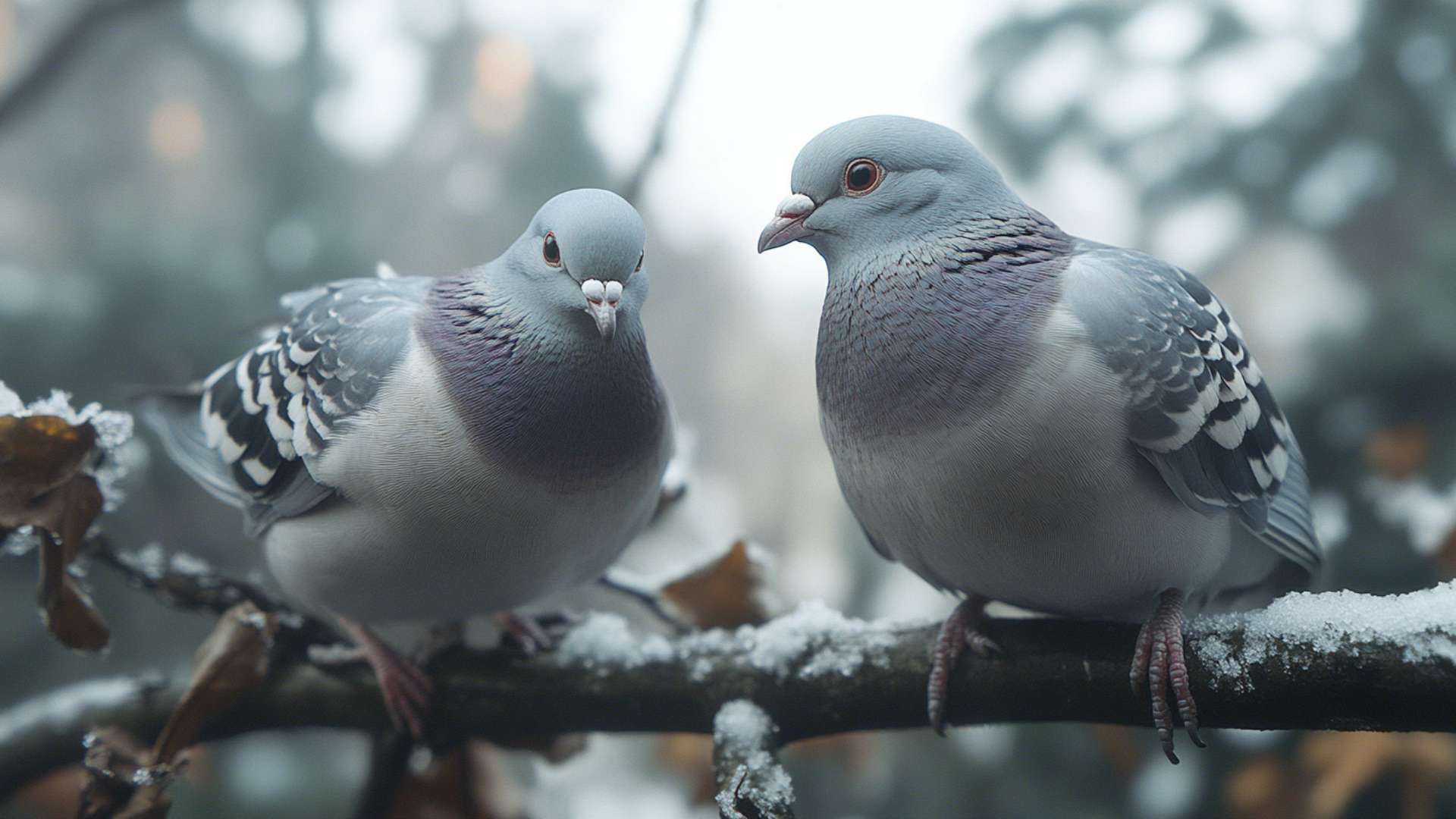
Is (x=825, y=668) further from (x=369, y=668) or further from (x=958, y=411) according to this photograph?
(x=369, y=668)

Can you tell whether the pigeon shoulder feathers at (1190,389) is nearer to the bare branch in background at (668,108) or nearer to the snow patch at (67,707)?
the bare branch in background at (668,108)

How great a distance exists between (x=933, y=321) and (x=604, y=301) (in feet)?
0.82

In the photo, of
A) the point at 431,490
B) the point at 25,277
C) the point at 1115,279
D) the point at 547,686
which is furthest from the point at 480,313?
the point at 25,277

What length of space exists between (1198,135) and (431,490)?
1.14 meters

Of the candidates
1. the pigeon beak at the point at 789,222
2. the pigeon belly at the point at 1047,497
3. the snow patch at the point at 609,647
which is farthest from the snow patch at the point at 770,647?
the pigeon beak at the point at 789,222

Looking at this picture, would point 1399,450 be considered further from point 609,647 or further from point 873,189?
point 609,647

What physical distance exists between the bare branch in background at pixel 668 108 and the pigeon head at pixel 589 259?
0.22 meters

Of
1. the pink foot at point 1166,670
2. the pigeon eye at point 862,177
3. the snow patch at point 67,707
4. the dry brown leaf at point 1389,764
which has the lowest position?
the dry brown leaf at point 1389,764

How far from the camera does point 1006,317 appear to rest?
0.81 metres

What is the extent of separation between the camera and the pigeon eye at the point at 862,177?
33.7 inches

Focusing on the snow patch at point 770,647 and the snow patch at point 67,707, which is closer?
the snow patch at point 770,647

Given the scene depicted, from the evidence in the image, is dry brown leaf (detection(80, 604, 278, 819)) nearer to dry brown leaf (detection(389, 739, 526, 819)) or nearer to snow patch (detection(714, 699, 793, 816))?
dry brown leaf (detection(389, 739, 526, 819))

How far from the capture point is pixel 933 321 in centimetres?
82

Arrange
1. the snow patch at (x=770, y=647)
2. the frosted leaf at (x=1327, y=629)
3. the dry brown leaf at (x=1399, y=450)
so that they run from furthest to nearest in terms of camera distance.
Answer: the dry brown leaf at (x=1399, y=450)
the snow patch at (x=770, y=647)
the frosted leaf at (x=1327, y=629)
